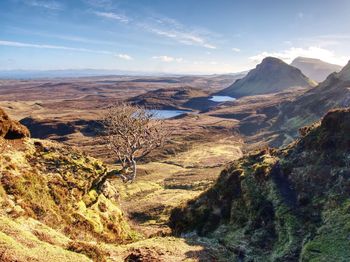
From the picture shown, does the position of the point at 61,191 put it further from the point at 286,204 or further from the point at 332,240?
the point at 332,240

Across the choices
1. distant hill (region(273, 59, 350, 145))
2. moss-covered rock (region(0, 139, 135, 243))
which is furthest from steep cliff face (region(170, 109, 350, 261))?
distant hill (region(273, 59, 350, 145))

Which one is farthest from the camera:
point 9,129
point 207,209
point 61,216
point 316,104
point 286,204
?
point 316,104

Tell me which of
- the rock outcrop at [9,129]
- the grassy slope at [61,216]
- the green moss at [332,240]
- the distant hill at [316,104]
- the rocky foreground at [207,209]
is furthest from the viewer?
the distant hill at [316,104]

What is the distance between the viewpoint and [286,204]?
27.0m

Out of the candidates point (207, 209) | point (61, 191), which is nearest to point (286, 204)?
point (207, 209)

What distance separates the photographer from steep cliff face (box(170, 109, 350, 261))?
73.8 feet

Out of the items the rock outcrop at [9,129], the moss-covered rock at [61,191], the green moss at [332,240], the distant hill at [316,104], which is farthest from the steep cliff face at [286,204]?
the distant hill at [316,104]

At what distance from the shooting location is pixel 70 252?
61.1 ft

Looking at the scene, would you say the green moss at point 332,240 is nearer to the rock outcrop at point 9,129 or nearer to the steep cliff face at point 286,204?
the steep cliff face at point 286,204

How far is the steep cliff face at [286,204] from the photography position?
2250cm

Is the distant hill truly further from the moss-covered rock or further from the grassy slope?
the grassy slope

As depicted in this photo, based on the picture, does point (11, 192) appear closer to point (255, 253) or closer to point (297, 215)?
point (255, 253)

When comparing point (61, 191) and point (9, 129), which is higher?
point (9, 129)

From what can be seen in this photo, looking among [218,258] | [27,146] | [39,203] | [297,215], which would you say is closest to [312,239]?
[297,215]
